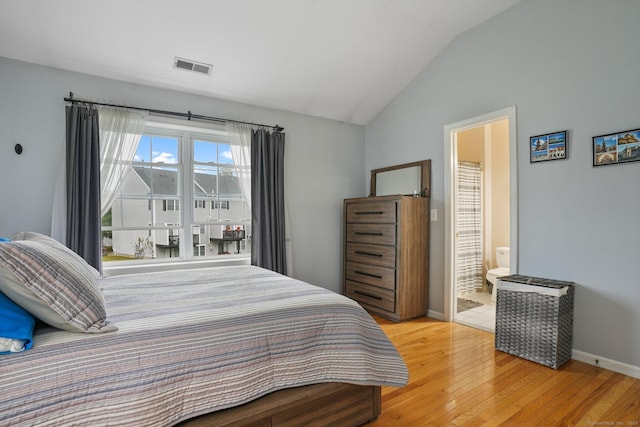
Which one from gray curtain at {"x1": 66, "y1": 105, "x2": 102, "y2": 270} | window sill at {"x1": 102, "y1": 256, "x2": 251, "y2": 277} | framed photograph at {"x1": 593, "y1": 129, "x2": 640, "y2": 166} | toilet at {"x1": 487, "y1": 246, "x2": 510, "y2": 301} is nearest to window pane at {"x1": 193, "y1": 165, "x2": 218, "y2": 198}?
window sill at {"x1": 102, "y1": 256, "x2": 251, "y2": 277}

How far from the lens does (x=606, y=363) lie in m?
2.32

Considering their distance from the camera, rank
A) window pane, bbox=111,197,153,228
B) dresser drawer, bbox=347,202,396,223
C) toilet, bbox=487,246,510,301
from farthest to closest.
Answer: toilet, bbox=487,246,510,301
dresser drawer, bbox=347,202,396,223
window pane, bbox=111,197,153,228

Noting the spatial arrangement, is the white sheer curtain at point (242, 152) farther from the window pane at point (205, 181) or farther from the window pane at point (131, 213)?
the window pane at point (131, 213)

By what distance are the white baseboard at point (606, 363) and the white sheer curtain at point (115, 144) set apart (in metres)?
4.01

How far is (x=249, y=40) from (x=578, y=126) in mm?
2737

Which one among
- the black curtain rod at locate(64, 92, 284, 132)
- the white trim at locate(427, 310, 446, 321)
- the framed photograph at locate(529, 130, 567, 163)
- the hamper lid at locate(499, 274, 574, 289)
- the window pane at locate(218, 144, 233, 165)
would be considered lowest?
the white trim at locate(427, 310, 446, 321)

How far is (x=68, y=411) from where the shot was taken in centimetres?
103

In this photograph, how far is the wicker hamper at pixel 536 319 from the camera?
2.33m

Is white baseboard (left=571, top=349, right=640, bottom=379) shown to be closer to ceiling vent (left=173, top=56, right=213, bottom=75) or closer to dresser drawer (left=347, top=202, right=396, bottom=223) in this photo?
dresser drawer (left=347, top=202, right=396, bottom=223)

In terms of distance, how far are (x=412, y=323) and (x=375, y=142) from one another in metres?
2.28

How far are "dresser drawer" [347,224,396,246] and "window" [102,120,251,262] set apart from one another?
1235 millimetres

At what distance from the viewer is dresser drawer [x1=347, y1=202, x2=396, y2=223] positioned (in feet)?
11.2

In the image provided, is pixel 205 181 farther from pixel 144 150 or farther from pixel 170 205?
pixel 144 150

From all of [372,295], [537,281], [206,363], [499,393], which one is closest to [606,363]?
[537,281]
